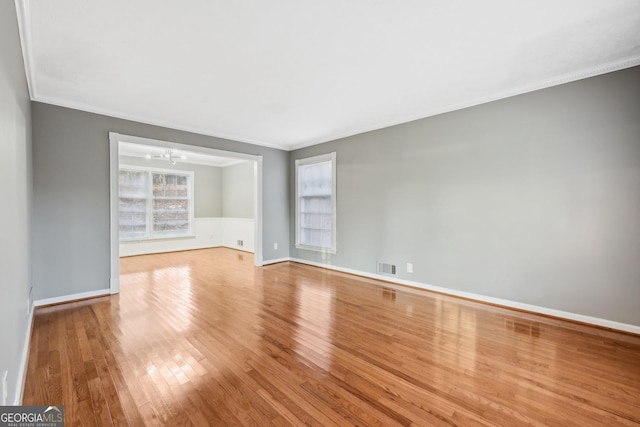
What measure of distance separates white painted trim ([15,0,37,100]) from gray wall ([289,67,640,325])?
401cm

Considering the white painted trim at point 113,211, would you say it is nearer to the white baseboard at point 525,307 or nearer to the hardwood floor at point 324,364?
the hardwood floor at point 324,364

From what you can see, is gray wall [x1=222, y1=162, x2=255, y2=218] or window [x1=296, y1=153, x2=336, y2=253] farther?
gray wall [x1=222, y1=162, x2=255, y2=218]

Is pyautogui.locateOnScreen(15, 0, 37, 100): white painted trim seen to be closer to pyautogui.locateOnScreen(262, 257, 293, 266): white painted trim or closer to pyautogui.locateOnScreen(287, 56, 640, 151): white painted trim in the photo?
pyautogui.locateOnScreen(287, 56, 640, 151): white painted trim

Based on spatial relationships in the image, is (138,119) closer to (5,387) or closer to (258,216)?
(258,216)

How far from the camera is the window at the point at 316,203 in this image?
17.2 feet

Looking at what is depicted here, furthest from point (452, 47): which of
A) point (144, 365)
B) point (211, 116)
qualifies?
point (144, 365)

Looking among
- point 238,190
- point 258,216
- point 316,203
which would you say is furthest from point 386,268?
point 238,190

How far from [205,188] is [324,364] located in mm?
7192

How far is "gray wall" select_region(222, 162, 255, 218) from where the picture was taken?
751 cm

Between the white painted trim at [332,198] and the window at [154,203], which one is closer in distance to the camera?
the white painted trim at [332,198]

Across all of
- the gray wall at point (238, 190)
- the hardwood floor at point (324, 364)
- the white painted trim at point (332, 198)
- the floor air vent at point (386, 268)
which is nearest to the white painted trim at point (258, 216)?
the white painted trim at point (332, 198)

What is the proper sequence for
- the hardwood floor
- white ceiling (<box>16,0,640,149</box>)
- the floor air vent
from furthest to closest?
the floor air vent, white ceiling (<box>16,0,640,149</box>), the hardwood floor

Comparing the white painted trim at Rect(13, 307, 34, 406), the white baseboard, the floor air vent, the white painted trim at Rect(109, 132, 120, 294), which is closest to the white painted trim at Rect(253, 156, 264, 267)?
the white baseboard

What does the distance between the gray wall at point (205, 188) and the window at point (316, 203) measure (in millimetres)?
3636
